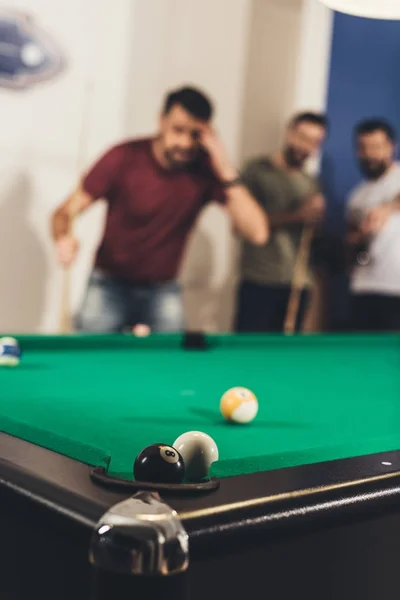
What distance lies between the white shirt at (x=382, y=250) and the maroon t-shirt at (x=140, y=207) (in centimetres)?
112

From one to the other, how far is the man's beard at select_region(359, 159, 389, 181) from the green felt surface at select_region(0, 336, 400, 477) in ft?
7.44

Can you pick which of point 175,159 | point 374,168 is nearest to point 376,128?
point 374,168

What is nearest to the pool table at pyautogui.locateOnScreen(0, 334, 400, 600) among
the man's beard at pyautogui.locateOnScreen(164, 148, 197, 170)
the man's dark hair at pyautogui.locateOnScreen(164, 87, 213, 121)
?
the man's beard at pyautogui.locateOnScreen(164, 148, 197, 170)

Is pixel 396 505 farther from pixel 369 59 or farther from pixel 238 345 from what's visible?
pixel 369 59

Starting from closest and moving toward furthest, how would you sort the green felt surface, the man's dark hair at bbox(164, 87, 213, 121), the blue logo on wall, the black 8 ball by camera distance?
the black 8 ball, the green felt surface, the blue logo on wall, the man's dark hair at bbox(164, 87, 213, 121)

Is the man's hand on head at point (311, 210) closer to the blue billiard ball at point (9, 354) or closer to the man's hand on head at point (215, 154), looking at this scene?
the man's hand on head at point (215, 154)

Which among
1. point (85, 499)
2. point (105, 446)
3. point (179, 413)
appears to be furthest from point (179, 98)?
point (85, 499)

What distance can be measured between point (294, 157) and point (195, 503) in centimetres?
386

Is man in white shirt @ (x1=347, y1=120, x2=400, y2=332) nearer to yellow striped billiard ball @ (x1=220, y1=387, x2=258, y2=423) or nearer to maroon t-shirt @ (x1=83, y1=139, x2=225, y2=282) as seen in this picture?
maroon t-shirt @ (x1=83, y1=139, x2=225, y2=282)

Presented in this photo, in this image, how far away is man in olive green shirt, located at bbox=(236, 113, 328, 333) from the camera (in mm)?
4484

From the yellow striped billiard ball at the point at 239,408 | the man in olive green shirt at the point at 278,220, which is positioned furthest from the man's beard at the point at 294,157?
the yellow striped billiard ball at the point at 239,408

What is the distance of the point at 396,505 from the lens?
A: 998 mm

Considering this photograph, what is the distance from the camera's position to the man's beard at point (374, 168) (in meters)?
4.70

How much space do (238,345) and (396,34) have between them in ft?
11.0
